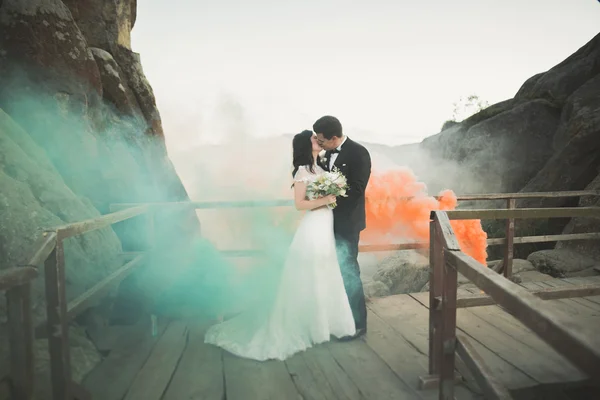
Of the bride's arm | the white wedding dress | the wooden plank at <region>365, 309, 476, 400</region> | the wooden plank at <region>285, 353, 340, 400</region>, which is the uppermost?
the bride's arm

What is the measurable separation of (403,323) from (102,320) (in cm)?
337

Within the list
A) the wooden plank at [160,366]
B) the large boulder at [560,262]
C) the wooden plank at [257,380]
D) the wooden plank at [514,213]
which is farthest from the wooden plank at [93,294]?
the large boulder at [560,262]

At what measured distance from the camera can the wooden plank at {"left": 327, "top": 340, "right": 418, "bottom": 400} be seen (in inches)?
119

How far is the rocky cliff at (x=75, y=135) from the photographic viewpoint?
382 cm

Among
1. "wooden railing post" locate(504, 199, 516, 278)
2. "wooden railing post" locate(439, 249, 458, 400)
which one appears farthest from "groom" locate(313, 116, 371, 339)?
"wooden railing post" locate(504, 199, 516, 278)

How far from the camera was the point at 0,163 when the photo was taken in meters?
3.77

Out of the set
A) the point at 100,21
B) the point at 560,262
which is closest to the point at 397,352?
the point at 100,21

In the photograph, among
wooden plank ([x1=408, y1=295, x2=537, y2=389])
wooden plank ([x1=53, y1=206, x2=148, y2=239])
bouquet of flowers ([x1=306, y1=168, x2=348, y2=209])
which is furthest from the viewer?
bouquet of flowers ([x1=306, y1=168, x2=348, y2=209])

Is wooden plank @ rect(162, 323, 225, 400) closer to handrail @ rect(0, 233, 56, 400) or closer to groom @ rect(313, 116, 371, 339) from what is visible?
handrail @ rect(0, 233, 56, 400)

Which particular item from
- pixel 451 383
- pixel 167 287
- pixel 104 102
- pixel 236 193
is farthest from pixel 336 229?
pixel 236 193

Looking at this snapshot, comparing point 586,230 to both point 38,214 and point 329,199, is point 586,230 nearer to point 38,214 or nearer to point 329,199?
point 329,199

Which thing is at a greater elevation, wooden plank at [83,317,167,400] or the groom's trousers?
the groom's trousers

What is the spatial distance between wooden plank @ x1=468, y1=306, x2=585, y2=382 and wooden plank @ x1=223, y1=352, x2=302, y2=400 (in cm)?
209

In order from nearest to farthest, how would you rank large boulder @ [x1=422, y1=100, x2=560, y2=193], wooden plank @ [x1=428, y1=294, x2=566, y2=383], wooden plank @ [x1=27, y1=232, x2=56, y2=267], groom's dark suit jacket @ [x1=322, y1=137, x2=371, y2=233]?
wooden plank @ [x1=27, y1=232, x2=56, y2=267]
wooden plank @ [x1=428, y1=294, x2=566, y2=383]
groom's dark suit jacket @ [x1=322, y1=137, x2=371, y2=233]
large boulder @ [x1=422, y1=100, x2=560, y2=193]
